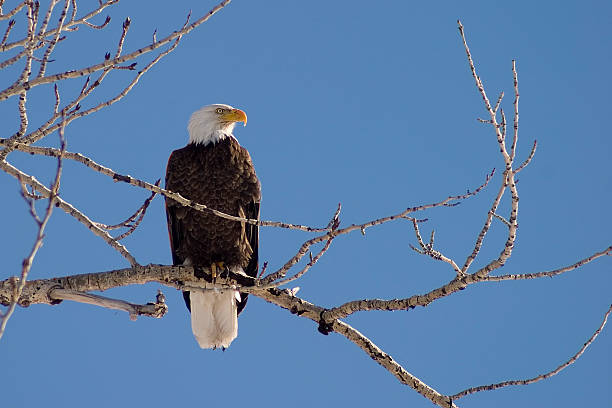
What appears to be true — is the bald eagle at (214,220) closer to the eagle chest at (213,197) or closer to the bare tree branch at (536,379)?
the eagle chest at (213,197)

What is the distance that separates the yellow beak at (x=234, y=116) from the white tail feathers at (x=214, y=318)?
1.36 meters

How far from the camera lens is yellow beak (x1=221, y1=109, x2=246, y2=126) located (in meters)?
6.11

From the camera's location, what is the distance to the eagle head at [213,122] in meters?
5.84

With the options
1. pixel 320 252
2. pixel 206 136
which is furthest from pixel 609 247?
pixel 206 136

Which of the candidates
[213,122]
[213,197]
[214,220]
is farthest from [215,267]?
[213,122]

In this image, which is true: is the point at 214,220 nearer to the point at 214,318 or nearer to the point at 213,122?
the point at 214,318

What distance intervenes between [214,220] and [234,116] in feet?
3.50

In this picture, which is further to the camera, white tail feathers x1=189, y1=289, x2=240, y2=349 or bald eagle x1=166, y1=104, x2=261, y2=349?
Result: white tail feathers x1=189, y1=289, x2=240, y2=349

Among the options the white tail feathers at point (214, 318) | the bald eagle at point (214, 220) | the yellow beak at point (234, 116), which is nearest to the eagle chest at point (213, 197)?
the bald eagle at point (214, 220)

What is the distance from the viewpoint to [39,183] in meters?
3.64

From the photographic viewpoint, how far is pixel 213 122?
6.00 meters

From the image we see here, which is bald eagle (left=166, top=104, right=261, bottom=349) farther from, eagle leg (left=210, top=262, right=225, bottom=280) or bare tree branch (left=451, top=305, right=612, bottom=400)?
bare tree branch (left=451, top=305, right=612, bottom=400)

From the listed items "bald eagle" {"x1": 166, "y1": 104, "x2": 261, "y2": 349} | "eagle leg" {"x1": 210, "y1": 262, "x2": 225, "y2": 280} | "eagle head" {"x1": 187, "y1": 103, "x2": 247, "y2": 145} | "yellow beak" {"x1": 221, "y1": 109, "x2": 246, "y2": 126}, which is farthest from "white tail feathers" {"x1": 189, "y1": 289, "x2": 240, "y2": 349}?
"yellow beak" {"x1": 221, "y1": 109, "x2": 246, "y2": 126}

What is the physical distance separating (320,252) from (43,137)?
1.31 m
